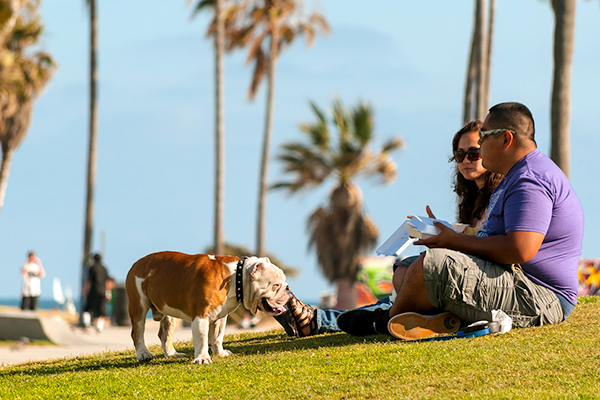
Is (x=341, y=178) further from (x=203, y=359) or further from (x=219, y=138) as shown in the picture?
(x=203, y=359)

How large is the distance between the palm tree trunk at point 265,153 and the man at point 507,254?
82.5ft

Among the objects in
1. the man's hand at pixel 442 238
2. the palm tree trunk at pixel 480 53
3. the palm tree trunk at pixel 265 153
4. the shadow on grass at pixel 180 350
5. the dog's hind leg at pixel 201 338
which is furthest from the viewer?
the palm tree trunk at pixel 265 153

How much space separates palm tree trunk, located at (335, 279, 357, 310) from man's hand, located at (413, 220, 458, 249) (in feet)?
87.2

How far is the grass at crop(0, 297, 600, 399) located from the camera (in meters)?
5.38

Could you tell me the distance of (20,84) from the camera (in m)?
37.6

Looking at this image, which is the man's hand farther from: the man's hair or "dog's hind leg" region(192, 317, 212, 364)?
"dog's hind leg" region(192, 317, 212, 364)

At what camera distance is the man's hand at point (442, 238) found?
20.7 ft

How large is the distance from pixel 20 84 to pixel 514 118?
114 ft

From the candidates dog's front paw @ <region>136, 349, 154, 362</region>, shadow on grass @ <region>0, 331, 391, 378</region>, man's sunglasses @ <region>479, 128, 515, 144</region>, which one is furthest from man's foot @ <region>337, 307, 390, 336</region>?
man's sunglasses @ <region>479, 128, 515, 144</region>

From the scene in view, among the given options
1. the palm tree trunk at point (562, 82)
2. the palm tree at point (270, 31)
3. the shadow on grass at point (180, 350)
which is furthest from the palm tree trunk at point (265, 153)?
the shadow on grass at point (180, 350)

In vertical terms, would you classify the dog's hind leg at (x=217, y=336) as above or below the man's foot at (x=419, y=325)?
below

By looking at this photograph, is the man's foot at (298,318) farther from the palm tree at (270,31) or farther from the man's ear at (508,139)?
the palm tree at (270,31)

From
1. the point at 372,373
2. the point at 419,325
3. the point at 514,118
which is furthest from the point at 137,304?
the point at 514,118

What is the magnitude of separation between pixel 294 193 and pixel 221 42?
7620 mm
